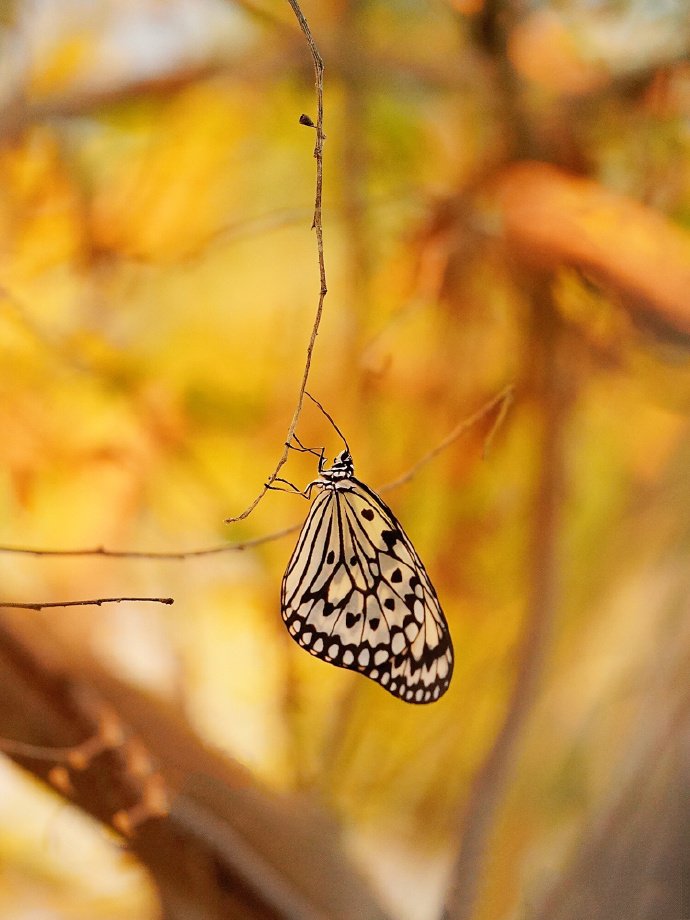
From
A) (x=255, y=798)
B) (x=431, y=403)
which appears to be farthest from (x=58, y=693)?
(x=431, y=403)

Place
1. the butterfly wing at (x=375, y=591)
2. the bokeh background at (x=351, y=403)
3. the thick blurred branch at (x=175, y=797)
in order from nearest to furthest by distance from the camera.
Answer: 1. the butterfly wing at (x=375, y=591)
2. the thick blurred branch at (x=175, y=797)
3. the bokeh background at (x=351, y=403)

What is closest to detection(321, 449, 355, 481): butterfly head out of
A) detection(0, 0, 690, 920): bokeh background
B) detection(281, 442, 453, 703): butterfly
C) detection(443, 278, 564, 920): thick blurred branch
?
detection(281, 442, 453, 703): butterfly

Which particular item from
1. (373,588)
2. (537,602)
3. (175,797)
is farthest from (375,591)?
(537,602)

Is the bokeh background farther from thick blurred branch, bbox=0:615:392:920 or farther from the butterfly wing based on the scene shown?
the butterfly wing

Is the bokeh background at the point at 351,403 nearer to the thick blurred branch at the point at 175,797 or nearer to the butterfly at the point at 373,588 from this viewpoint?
the thick blurred branch at the point at 175,797

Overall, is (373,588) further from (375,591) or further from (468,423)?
(468,423)

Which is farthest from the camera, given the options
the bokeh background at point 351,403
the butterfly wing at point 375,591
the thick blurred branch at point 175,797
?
the bokeh background at point 351,403

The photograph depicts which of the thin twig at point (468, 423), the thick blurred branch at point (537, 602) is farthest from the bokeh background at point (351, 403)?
the thin twig at point (468, 423)
